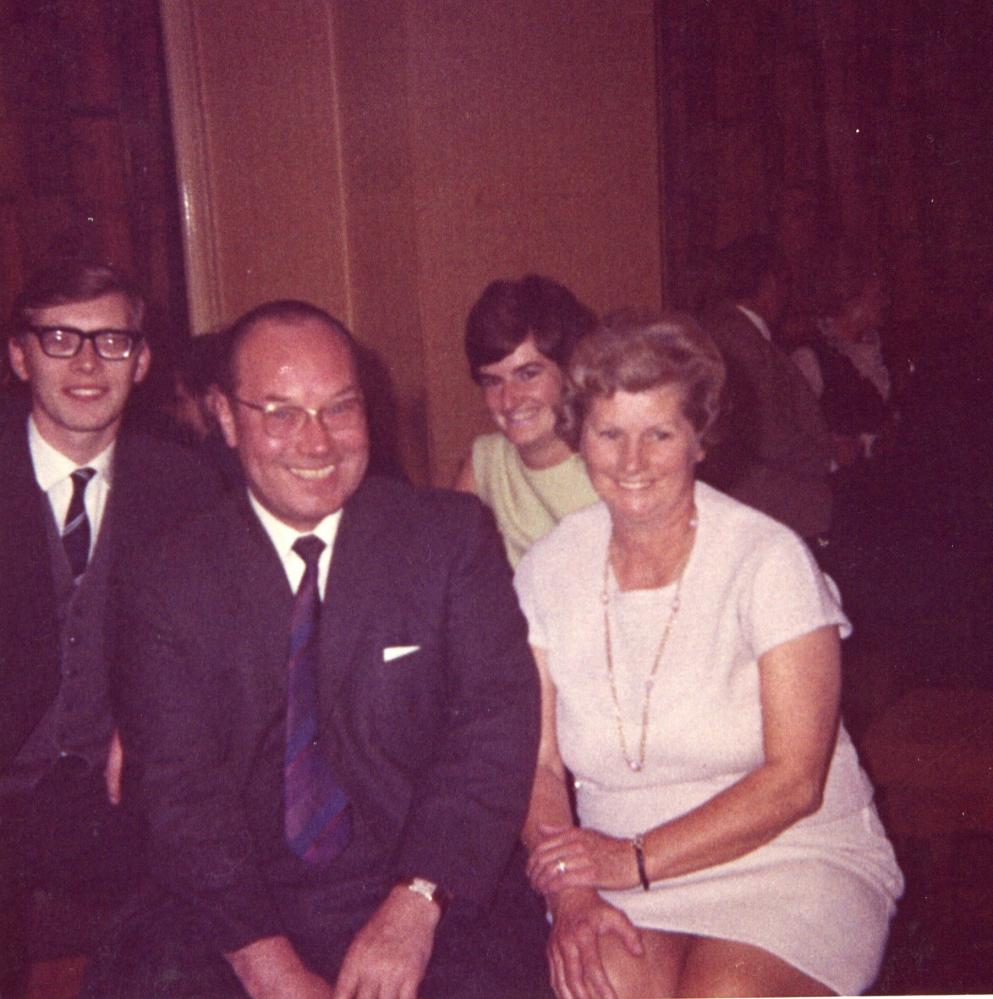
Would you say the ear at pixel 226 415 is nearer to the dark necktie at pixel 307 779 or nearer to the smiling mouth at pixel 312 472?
the smiling mouth at pixel 312 472

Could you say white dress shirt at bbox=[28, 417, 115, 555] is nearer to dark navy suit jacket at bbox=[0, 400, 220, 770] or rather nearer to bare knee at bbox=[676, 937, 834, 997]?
dark navy suit jacket at bbox=[0, 400, 220, 770]

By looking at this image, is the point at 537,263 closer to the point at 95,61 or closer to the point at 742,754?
the point at 95,61

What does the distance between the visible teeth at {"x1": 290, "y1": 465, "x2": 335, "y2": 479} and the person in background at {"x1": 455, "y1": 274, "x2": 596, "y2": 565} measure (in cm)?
81

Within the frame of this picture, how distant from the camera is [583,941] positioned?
169 cm

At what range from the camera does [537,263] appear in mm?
3873

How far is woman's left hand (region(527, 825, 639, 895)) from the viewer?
5.69 ft

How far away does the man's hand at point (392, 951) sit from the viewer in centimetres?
163

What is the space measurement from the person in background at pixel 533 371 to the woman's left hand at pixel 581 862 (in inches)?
35.7

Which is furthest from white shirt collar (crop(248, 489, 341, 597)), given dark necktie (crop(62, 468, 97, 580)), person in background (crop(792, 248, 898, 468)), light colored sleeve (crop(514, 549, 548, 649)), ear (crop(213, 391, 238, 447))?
person in background (crop(792, 248, 898, 468))

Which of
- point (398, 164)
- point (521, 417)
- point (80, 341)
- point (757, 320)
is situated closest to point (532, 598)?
point (521, 417)

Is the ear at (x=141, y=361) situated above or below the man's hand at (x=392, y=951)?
above

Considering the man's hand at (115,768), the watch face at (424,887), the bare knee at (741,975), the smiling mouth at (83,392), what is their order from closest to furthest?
the bare knee at (741,975) < the watch face at (424,887) < the man's hand at (115,768) < the smiling mouth at (83,392)

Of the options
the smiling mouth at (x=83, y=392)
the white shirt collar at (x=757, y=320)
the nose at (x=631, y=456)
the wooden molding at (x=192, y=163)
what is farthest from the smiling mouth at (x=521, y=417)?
the wooden molding at (x=192, y=163)

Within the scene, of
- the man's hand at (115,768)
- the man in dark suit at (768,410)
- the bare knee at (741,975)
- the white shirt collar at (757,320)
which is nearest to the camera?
the bare knee at (741,975)
